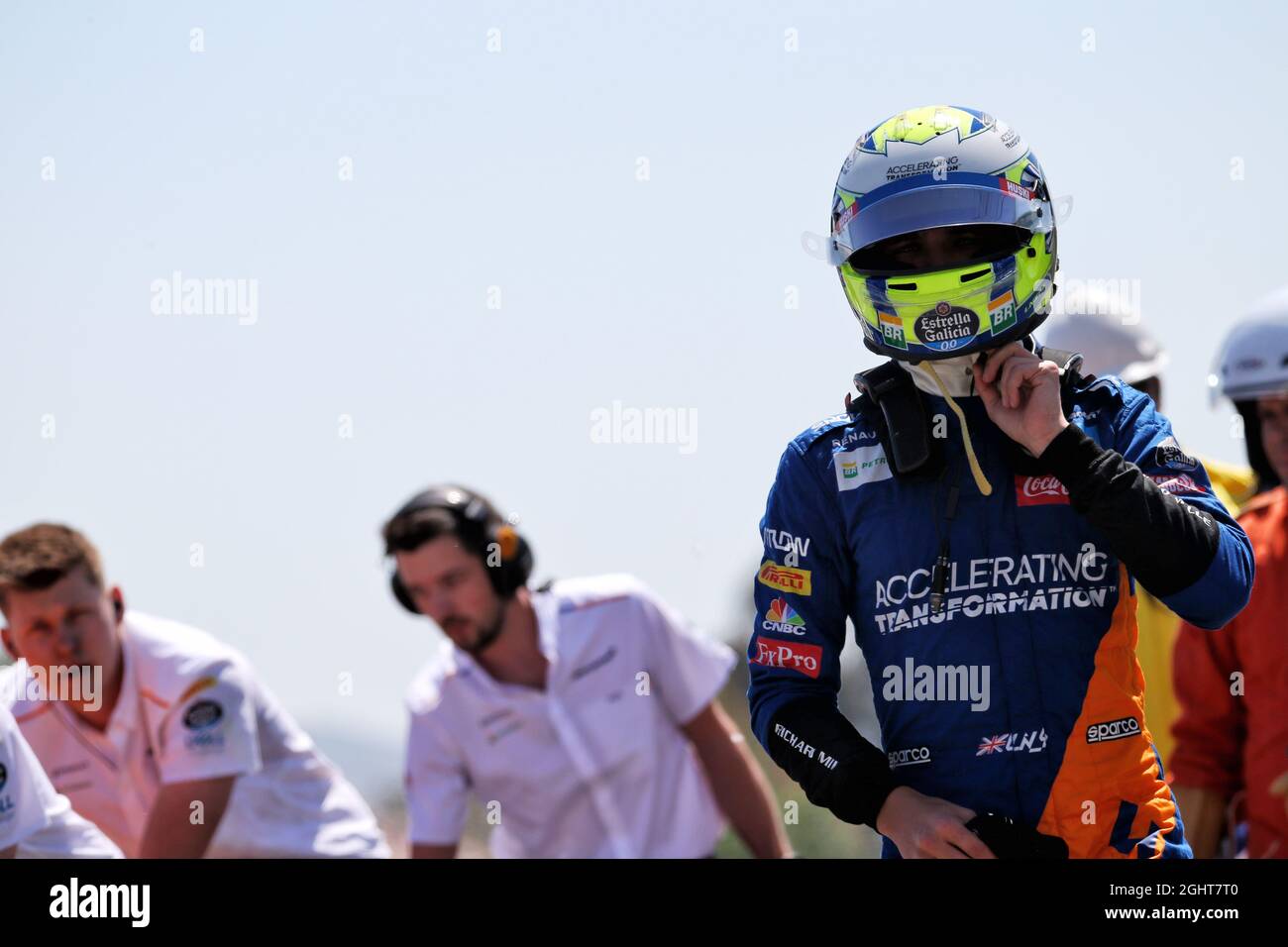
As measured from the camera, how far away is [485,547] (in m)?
6.03

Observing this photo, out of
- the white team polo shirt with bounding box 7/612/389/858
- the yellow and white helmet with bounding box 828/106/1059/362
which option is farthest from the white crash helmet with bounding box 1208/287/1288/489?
the white team polo shirt with bounding box 7/612/389/858

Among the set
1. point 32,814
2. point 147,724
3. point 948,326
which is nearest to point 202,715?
point 147,724

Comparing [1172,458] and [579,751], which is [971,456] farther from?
[579,751]

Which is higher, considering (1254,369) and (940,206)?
(940,206)

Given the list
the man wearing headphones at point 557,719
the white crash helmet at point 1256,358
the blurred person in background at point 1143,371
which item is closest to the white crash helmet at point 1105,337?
the blurred person in background at point 1143,371

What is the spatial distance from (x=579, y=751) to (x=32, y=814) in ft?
5.62

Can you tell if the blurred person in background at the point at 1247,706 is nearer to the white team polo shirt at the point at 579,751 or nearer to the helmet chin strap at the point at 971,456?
the white team polo shirt at the point at 579,751

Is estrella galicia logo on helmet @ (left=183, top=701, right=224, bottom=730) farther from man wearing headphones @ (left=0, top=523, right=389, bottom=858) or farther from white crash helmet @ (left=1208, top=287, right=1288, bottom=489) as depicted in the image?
white crash helmet @ (left=1208, top=287, right=1288, bottom=489)

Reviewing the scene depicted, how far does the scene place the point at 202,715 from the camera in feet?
18.4

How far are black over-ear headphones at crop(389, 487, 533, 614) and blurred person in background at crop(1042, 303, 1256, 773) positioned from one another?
2.05m

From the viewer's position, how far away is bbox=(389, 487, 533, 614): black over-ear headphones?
6.01 meters
